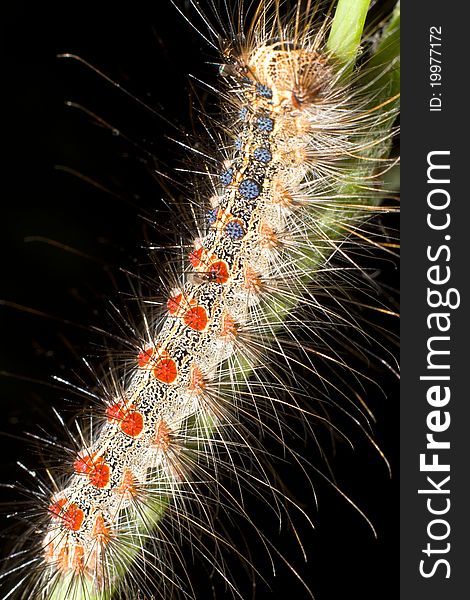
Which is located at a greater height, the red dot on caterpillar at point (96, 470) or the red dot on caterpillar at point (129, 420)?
the red dot on caterpillar at point (129, 420)

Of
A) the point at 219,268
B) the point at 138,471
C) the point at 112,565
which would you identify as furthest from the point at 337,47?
the point at 112,565

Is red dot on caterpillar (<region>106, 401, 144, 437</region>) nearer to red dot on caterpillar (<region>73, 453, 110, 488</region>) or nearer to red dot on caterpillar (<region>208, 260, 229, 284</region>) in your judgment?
red dot on caterpillar (<region>73, 453, 110, 488</region>)

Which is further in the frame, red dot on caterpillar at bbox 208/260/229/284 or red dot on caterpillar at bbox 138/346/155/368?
red dot on caterpillar at bbox 138/346/155/368

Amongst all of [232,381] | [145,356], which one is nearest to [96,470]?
[145,356]

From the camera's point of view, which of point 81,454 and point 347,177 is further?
point 81,454

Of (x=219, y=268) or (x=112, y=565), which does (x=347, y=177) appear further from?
(x=112, y=565)

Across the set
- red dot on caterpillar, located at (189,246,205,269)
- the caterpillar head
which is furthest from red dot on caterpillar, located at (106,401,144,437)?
the caterpillar head

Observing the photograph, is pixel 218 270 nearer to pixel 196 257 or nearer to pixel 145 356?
pixel 196 257

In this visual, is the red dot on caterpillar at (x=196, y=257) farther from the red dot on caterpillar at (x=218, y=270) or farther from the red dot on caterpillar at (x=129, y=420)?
the red dot on caterpillar at (x=129, y=420)

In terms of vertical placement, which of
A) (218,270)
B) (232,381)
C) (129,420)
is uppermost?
(218,270)

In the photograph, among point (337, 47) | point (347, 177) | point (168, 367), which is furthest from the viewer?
point (168, 367)

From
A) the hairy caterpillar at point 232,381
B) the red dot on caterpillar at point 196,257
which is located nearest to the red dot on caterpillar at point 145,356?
the hairy caterpillar at point 232,381
